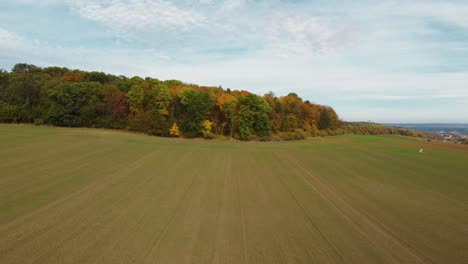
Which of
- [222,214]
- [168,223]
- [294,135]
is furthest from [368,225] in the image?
[294,135]

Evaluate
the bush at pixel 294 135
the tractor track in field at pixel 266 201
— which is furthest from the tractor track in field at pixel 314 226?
the bush at pixel 294 135

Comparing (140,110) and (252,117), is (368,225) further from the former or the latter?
(140,110)

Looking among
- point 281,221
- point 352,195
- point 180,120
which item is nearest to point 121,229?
point 281,221

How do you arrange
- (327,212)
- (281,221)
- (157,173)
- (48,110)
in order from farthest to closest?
1. (48,110)
2. (157,173)
3. (327,212)
4. (281,221)

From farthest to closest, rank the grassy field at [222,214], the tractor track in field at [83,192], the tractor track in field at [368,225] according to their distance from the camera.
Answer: the tractor track in field at [83,192], the tractor track in field at [368,225], the grassy field at [222,214]

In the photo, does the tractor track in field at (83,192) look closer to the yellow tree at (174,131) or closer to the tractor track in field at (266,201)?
the tractor track in field at (266,201)

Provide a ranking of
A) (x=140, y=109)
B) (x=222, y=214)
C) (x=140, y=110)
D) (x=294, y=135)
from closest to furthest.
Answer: (x=222, y=214) → (x=140, y=110) → (x=140, y=109) → (x=294, y=135)

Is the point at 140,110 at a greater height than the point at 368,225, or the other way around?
the point at 140,110

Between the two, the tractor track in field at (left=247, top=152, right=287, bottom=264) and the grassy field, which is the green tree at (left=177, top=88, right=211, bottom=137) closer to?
the tractor track in field at (left=247, top=152, right=287, bottom=264)

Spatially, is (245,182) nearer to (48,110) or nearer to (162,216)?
(162,216)
